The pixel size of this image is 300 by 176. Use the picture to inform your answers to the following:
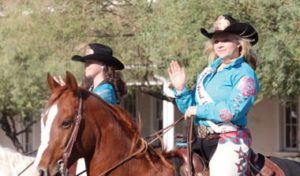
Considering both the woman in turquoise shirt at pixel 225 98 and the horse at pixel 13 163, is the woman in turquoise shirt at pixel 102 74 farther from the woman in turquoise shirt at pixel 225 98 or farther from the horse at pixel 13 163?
the woman in turquoise shirt at pixel 225 98

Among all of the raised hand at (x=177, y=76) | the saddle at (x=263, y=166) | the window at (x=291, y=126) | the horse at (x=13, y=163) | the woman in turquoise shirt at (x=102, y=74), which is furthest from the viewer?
the window at (x=291, y=126)

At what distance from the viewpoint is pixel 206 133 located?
19.4 ft

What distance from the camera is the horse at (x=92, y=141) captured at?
548 centimetres

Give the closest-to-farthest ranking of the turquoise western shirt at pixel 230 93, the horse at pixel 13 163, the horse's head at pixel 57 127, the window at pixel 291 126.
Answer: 1. the horse's head at pixel 57 127
2. the turquoise western shirt at pixel 230 93
3. the horse at pixel 13 163
4. the window at pixel 291 126

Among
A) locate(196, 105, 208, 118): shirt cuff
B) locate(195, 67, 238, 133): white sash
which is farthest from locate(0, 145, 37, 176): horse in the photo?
locate(196, 105, 208, 118): shirt cuff

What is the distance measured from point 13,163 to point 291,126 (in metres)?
14.8

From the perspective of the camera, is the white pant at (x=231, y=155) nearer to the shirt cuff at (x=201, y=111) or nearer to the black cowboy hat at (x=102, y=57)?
the shirt cuff at (x=201, y=111)

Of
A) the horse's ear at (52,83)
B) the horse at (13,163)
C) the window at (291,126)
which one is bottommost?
the window at (291,126)

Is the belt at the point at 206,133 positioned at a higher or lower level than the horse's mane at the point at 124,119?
lower

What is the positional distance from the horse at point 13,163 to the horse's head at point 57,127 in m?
2.45

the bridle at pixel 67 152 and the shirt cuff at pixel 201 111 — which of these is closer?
the bridle at pixel 67 152

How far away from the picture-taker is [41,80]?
17.7 m

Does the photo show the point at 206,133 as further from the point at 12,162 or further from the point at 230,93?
the point at 12,162

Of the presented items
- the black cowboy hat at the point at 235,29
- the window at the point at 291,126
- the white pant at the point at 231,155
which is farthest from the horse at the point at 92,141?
the window at the point at 291,126
